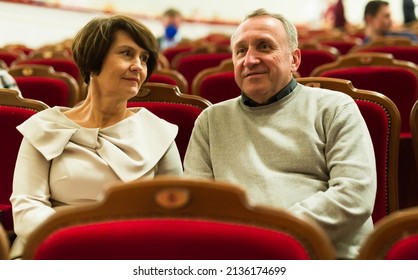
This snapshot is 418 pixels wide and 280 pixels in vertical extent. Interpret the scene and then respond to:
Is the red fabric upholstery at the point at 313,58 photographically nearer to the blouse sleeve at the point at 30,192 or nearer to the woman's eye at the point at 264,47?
the woman's eye at the point at 264,47

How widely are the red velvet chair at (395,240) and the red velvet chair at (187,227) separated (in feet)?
0.23

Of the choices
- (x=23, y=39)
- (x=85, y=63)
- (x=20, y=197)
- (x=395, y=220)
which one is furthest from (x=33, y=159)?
(x=23, y=39)

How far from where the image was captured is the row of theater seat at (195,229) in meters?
0.90

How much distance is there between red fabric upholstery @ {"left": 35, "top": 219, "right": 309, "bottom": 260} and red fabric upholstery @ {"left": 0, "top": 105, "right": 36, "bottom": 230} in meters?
1.12

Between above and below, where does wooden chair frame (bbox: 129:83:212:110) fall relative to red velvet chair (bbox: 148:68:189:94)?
above

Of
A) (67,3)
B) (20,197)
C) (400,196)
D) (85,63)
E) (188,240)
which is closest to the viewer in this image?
(188,240)

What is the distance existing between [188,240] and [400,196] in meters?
1.39

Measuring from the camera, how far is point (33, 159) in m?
1.59

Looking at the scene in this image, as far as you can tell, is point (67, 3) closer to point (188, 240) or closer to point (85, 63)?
point (85, 63)

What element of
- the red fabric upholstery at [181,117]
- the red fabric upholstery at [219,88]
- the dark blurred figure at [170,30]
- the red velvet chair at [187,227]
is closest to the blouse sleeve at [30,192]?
the red fabric upholstery at [181,117]

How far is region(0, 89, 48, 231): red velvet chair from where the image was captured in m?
1.97

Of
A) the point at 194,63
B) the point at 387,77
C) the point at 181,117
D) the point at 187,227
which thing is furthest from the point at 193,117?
the point at 194,63

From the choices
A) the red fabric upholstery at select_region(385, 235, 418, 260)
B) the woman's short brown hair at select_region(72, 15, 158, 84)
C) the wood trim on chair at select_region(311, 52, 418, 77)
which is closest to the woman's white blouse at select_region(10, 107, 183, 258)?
the woman's short brown hair at select_region(72, 15, 158, 84)

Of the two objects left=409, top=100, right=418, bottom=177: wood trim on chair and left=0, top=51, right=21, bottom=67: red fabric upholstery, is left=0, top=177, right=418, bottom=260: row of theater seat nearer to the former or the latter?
left=409, top=100, right=418, bottom=177: wood trim on chair
